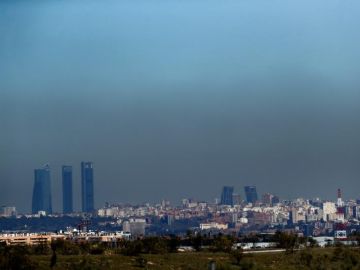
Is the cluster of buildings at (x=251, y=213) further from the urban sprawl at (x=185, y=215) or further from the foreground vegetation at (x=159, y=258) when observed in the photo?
the foreground vegetation at (x=159, y=258)

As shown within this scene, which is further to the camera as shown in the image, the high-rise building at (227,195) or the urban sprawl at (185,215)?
the high-rise building at (227,195)

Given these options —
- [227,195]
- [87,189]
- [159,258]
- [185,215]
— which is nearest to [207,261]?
[159,258]

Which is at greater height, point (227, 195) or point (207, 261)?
point (227, 195)

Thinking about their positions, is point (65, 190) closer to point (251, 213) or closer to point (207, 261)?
point (251, 213)

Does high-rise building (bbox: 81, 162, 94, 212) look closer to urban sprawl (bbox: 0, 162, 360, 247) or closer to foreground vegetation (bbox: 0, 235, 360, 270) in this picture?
urban sprawl (bbox: 0, 162, 360, 247)

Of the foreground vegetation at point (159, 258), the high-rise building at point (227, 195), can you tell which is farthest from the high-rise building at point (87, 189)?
the foreground vegetation at point (159, 258)

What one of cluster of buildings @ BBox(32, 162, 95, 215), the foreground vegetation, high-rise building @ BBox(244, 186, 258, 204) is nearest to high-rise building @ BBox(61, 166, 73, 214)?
cluster of buildings @ BBox(32, 162, 95, 215)

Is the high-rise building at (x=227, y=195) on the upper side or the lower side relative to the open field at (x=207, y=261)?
upper
